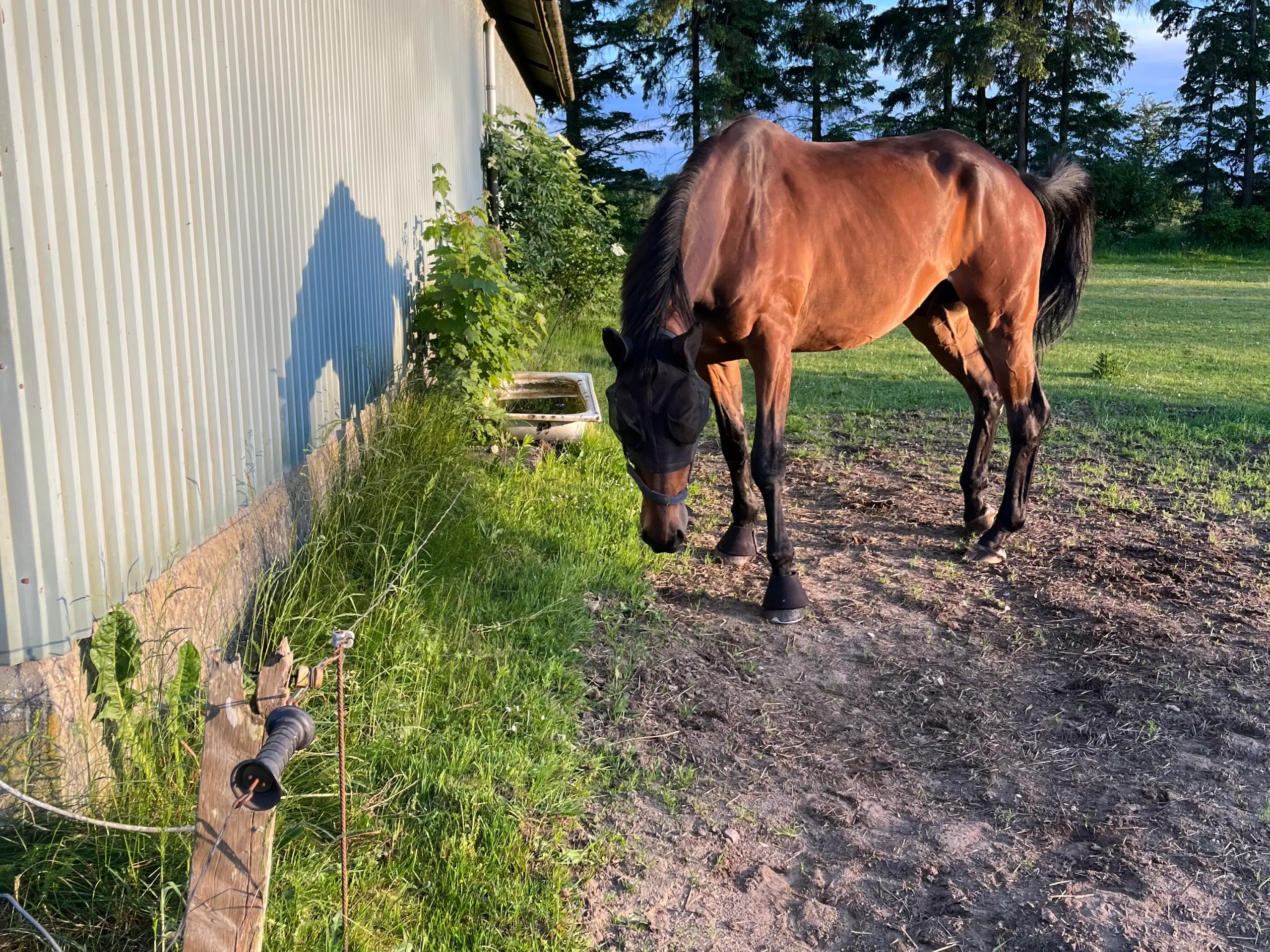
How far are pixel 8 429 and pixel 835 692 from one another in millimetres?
2672

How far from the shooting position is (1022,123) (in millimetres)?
27797

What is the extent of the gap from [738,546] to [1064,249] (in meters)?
2.79

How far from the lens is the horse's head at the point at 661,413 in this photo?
3.21 metres

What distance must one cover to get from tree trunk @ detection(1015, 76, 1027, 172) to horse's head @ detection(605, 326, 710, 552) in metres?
28.0

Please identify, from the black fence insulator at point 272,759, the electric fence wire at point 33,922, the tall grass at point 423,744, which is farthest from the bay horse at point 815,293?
the electric fence wire at point 33,922

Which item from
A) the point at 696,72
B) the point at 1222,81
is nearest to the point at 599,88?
the point at 696,72

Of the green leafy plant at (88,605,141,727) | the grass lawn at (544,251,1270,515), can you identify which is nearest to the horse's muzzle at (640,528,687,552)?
the green leafy plant at (88,605,141,727)

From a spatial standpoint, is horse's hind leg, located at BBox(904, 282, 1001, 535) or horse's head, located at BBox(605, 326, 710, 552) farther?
horse's hind leg, located at BBox(904, 282, 1001, 535)

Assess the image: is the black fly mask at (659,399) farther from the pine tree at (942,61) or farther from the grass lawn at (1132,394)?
the pine tree at (942,61)

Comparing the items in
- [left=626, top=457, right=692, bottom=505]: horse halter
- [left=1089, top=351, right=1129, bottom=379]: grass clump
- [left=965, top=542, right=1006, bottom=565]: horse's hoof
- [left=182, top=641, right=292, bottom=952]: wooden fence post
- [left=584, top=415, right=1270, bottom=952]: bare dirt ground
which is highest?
[left=1089, top=351, right=1129, bottom=379]: grass clump

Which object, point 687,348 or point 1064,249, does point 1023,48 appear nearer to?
point 1064,249

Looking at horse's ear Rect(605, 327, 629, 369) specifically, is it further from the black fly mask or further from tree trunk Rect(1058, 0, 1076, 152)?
tree trunk Rect(1058, 0, 1076, 152)

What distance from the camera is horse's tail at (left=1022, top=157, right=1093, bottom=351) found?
541cm

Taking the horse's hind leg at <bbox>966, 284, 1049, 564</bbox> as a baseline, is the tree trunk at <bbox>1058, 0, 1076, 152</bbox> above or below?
above
